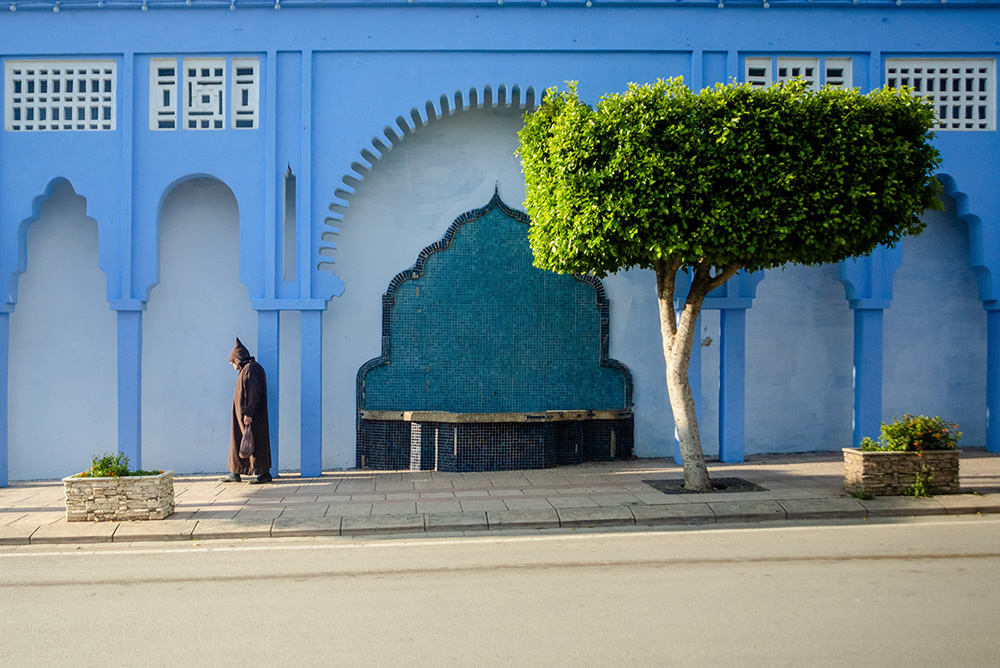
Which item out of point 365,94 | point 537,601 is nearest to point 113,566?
point 537,601

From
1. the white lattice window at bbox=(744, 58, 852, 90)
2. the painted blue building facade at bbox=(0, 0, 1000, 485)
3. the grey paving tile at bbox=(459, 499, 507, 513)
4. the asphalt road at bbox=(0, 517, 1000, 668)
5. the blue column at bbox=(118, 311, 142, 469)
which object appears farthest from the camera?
the white lattice window at bbox=(744, 58, 852, 90)

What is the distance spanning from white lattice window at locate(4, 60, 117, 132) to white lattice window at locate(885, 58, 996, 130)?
10604 millimetres

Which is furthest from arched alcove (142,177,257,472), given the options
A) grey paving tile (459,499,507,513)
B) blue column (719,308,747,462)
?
blue column (719,308,747,462)

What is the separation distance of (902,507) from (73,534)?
8.29 metres

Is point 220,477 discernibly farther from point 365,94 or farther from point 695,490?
point 695,490

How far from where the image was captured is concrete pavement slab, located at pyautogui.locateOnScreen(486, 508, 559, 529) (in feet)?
26.8

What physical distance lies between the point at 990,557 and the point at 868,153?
163 inches

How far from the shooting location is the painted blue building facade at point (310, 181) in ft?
35.6

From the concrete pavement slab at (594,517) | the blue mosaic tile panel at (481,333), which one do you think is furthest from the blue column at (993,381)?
the concrete pavement slab at (594,517)

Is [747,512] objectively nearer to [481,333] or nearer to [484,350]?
[484,350]

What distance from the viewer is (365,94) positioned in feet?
36.2

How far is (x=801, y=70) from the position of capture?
11227 millimetres

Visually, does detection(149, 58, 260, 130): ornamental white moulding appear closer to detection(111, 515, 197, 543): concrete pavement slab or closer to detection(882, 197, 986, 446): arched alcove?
detection(111, 515, 197, 543): concrete pavement slab

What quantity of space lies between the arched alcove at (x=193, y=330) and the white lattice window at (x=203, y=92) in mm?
1052
